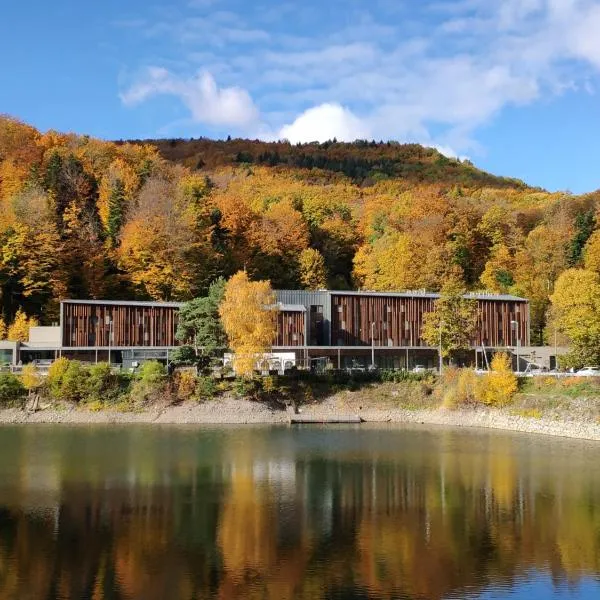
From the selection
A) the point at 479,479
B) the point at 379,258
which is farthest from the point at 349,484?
the point at 379,258

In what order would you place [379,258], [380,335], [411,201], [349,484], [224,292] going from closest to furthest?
[349,484]
[224,292]
[380,335]
[379,258]
[411,201]

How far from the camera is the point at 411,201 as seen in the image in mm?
104000

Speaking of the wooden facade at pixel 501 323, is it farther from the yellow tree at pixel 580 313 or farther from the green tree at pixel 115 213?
the green tree at pixel 115 213

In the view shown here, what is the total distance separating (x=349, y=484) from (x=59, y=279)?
45340 millimetres

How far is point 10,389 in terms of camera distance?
53.2 m

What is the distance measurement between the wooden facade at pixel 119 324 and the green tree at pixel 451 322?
2195 centimetres

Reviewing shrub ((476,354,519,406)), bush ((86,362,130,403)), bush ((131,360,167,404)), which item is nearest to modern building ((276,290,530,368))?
shrub ((476,354,519,406))

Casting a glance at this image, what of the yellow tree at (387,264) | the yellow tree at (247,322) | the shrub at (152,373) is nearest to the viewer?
the shrub at (152,373)

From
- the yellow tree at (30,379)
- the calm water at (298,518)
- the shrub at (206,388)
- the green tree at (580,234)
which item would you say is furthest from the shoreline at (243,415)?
the green tree at (580,234)

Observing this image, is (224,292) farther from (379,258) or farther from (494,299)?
(379,258)

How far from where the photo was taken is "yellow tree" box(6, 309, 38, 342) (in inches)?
2500

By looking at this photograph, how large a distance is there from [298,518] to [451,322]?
37.7m

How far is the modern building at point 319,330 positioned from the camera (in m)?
62.1

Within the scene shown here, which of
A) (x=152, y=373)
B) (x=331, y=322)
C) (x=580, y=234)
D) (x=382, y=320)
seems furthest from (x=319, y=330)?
(x=580, y=234)
